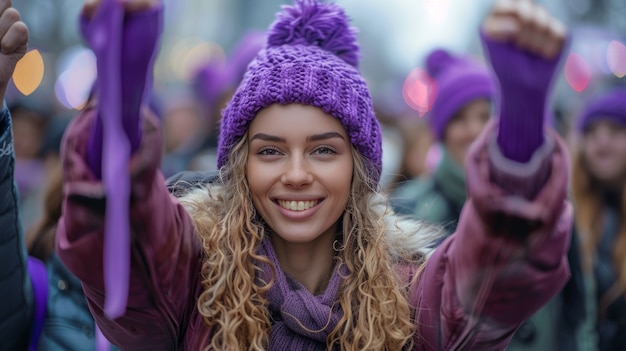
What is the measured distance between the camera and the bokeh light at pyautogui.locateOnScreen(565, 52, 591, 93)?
12.0 m

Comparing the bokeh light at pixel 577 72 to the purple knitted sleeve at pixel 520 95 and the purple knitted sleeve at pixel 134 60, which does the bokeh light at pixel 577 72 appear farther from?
the purple knitted sleeve at pixel 134 60

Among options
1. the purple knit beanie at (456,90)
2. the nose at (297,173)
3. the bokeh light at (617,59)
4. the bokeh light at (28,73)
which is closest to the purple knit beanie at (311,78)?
the nose at (297,173)

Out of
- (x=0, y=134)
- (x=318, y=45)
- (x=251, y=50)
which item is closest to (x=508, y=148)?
(x=318, y=45)

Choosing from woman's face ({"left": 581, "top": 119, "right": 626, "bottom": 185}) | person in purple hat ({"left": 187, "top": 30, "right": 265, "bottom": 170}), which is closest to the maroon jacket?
person in purple hat ({"left": 187, "top": 30, "right": 265, "bottom": 170})

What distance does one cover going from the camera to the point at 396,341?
252 cm

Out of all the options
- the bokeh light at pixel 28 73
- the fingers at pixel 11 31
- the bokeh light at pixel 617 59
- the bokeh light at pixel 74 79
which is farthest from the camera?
the bokeh light at pixel 28 73

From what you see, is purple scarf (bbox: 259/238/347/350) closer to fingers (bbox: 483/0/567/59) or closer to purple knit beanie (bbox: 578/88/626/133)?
fingers (bbox: 483/0/567/59)

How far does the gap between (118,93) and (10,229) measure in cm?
114

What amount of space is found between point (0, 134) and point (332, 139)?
3.49ft

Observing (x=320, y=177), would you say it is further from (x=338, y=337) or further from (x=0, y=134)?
(x=0, y=134)

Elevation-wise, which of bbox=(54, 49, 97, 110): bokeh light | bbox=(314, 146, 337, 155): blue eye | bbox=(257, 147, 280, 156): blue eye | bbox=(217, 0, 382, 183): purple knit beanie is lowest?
bbox=(54, 49, 97, 110): bokeh light

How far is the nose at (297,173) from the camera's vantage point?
2611mm

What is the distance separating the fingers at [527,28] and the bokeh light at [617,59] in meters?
8.96

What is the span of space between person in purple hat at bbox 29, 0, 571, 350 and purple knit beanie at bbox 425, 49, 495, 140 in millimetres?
2162
